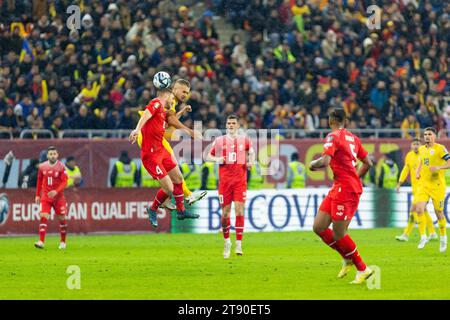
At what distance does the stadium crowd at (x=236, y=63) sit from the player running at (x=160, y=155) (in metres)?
12.1

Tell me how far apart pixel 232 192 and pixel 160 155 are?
157 inches

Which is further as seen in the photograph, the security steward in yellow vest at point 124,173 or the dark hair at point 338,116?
the security steward in yellow vest at point 124,173

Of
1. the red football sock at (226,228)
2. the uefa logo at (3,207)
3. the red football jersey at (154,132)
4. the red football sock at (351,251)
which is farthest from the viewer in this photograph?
the uefa logo at (3,207)

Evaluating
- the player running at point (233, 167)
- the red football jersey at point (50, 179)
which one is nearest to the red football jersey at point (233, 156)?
the player running at point (233, 167)

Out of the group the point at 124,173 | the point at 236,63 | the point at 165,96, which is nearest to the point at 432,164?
the point at 165,96

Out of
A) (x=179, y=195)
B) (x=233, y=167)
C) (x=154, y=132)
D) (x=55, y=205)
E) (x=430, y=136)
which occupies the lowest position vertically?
(x=55, y=205)

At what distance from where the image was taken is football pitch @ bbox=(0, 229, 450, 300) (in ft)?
50.3

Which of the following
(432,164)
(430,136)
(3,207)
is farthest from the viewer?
(3,207)

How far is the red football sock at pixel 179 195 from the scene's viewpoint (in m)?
18.7

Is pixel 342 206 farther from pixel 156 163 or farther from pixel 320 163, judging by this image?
pixel 156 163

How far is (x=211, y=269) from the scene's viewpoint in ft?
62.0

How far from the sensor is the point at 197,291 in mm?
15469

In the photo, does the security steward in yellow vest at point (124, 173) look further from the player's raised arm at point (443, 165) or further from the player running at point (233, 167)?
the player's raised arm at point (443, 165)

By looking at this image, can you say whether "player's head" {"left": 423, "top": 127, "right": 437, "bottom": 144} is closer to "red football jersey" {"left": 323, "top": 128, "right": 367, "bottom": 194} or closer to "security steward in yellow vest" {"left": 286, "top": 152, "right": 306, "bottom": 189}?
"red football jersey" {"left": 323, "top": 128, "right": 367, "bottom": 194}
